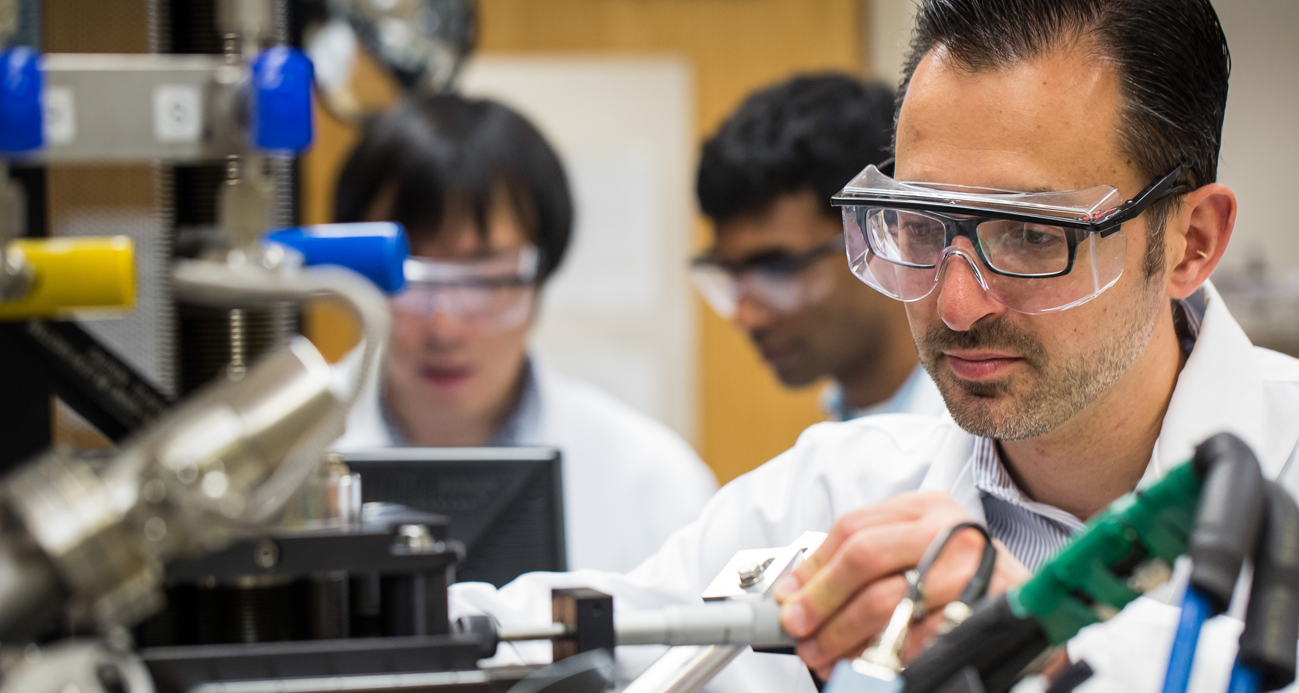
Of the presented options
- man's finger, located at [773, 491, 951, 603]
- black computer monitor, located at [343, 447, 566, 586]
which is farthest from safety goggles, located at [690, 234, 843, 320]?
man's finger, located at [773, 491, 951, 603]

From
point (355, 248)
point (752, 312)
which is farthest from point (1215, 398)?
point (752, 312)

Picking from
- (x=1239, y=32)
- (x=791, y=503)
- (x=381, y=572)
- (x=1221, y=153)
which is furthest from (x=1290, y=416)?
(x=1239, y=32)

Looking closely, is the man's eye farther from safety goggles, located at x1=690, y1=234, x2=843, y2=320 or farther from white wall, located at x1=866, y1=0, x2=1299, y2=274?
white wall, located at x1=866, y1=0, x2=1299, y2=274

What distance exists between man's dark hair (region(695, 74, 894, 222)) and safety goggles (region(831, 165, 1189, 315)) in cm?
111

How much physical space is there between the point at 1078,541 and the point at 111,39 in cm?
119

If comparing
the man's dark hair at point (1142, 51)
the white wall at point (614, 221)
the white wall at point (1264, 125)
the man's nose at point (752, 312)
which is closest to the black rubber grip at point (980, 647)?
the man's dark hair at point (1142, 51)

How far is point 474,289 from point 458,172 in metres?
0.24

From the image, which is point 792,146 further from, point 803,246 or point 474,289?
point 474,289

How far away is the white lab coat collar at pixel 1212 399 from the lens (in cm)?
112

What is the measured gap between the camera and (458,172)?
87.8 inches

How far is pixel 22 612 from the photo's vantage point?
44cm

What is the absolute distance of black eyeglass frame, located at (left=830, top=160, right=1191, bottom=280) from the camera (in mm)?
976

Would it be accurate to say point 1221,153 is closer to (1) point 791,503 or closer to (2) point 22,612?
(1) point 791,503

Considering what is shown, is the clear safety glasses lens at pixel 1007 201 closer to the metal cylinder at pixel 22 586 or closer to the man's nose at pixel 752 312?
the metal cylinder at pixel 22 586
